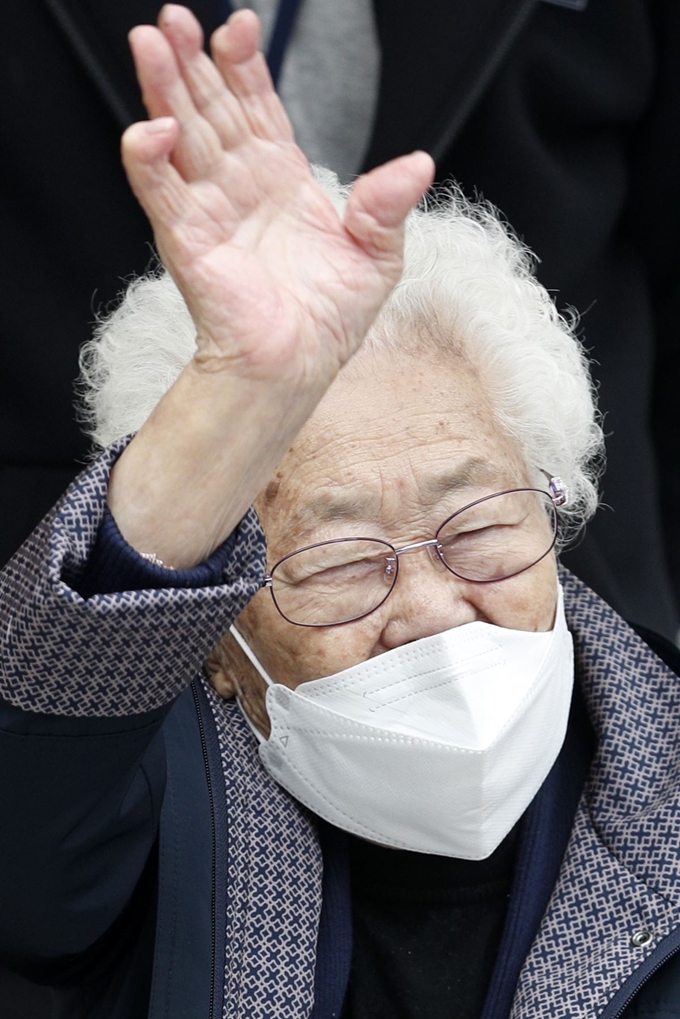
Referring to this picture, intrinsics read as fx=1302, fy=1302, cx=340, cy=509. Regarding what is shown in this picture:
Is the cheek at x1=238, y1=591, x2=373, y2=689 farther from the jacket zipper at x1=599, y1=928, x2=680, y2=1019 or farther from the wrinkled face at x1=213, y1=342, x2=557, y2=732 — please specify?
the jacket zipper at x1=599, y1=928, x2=680, y2=1019

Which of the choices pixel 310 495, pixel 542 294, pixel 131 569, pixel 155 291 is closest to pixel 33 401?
pixel 155 291

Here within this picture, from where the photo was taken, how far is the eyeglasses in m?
2.05

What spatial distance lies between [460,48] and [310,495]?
0.96m

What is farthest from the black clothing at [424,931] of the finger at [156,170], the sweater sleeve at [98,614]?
the finger at [156,170]

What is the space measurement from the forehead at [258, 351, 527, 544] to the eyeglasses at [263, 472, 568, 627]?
1.6 inches

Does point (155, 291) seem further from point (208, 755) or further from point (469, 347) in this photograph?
point (208, 755)

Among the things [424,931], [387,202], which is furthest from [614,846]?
[387,202]

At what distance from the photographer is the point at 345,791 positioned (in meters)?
2.08

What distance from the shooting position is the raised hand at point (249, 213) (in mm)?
1369

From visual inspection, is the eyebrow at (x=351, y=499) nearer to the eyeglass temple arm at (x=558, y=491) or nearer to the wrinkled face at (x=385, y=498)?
the wrinkled face at (x=385, y=498)

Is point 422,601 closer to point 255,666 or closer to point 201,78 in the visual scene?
point 255,666

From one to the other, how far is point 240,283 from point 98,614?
40 cm

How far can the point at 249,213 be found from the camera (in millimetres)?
1476

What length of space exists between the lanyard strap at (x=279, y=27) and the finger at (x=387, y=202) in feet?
3.22
